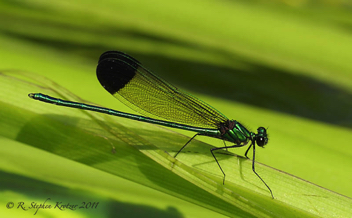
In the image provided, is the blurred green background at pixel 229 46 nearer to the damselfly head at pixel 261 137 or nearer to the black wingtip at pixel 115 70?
the damselfly head at pixel 261 137

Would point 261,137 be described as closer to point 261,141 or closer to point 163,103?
point 261,141

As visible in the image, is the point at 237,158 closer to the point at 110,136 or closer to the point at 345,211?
the point at 345,211

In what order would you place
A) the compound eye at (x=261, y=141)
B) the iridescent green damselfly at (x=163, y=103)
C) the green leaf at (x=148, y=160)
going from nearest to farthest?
the green leaf at (x=148, y=160) < the compound eye at (x=261, y=141) < the iridescent green damselfly at (x=163, y=103)

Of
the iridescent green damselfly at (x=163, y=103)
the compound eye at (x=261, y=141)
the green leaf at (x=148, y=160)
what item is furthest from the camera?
the iridescent green damselfly at (x=163, y=103)

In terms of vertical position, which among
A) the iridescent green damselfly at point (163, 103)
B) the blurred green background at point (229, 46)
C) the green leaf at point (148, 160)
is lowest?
the green leaf at point (148, 160)

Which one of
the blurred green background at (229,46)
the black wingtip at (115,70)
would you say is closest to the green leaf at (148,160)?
the blurred green background at (229,46)

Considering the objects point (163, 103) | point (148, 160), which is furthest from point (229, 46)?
point (148, 160)

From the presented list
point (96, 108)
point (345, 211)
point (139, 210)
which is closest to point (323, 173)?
point (345, 211)

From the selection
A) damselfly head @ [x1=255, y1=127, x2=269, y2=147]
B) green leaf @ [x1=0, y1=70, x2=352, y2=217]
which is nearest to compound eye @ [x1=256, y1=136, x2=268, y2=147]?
damselfly head @ [x1=255, y1=127, x2=269, y2=147]
